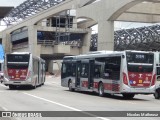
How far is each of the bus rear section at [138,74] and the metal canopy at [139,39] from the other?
3373cm

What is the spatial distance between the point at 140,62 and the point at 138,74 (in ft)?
2.37

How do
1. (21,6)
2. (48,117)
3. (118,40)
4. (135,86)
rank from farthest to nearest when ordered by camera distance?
(21,6)
(118,40)
(135,86)
(48,117)

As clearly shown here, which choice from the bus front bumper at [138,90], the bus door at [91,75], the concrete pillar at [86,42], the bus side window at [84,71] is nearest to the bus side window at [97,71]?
the bus door at [91,75]

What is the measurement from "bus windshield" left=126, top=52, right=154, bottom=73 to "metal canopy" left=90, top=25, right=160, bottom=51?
33.6 m

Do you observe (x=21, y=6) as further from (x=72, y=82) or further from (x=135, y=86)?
(x=135, y=86)

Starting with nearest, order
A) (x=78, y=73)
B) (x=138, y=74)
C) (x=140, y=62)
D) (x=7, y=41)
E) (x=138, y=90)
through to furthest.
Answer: (x=138, y=90) → (x=138, y=74) → (x=140, y=62) → (x=78, y=73) → (x=7, y=41)

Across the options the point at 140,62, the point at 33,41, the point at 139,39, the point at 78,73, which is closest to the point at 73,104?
the point at 140,62

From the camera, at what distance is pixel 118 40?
73250 millimetres

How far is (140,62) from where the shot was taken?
1016 inches

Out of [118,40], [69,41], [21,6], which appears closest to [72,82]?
[118,40]

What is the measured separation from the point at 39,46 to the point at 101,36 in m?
41.2

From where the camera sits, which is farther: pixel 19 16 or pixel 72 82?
pixel 19 16

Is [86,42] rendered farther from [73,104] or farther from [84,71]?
[73,104]

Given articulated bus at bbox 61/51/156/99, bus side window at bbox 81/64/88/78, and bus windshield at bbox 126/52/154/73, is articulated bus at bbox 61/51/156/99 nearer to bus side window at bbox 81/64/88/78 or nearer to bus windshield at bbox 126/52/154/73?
bus windshield at bbox 126/52/154/73
